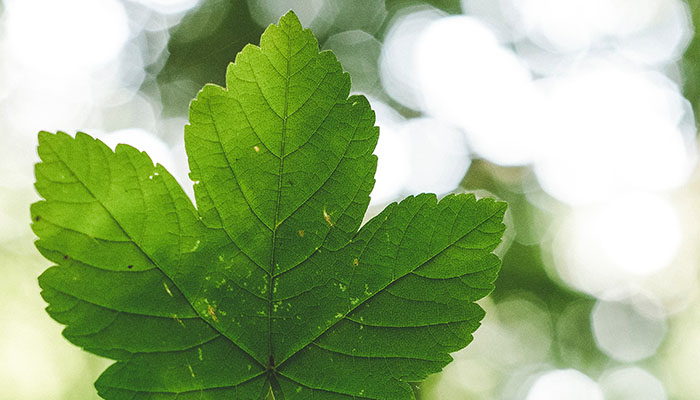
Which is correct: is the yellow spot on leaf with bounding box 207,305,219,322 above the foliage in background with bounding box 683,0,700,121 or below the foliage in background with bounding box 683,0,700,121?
above

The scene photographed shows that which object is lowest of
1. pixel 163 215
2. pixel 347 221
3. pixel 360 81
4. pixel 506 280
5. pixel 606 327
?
pixel 606 327

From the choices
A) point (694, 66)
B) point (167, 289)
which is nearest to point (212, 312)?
point (167, 289)

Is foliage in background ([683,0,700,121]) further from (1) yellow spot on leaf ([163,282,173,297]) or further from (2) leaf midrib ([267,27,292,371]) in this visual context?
(1) yellow spot on leaf ([163,282,173,297])

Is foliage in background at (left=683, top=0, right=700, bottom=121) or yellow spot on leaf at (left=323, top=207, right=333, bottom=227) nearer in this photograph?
yellow spot on leaf at (left=323, top=207, right=333, bottom=227)

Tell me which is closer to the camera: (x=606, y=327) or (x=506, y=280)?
(x=506, y=280)

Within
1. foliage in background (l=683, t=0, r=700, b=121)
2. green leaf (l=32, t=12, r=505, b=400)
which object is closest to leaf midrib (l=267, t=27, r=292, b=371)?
green leaf (l=32, t=12, r=505, b=400)

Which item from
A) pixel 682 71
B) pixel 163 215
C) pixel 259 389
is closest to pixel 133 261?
pixel 163 215

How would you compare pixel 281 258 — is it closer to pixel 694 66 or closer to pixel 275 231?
pixel 275 231

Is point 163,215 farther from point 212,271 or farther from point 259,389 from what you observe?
point 259,389
